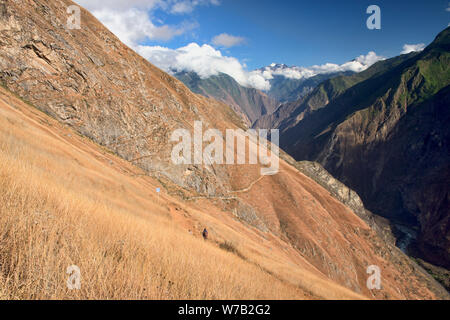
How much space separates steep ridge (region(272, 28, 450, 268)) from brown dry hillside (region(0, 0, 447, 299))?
53.4m

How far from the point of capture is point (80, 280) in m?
2.57

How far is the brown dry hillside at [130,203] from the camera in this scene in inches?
119

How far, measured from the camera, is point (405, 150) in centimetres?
13125

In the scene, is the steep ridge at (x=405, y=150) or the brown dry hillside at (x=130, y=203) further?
the steep ridge at (x=405, y=150)

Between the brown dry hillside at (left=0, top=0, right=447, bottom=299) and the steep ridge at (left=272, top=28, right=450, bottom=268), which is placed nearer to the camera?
the brown dry hillside at (left=0, top=0, right=447, bottom=299)

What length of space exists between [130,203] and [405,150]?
161625 millimetres

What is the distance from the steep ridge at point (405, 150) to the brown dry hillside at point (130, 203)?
53397 mm

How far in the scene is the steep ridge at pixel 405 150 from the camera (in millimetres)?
93625

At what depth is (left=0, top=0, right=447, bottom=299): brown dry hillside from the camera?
3.02 m

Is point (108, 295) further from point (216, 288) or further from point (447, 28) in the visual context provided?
point (447, 28)

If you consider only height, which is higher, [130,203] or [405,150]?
[405,150]

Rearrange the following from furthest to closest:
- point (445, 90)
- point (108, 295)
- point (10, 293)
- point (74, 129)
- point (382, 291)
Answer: point (445, 90) < point (382, 291) < point (74, 129) < point (108, 295) < point (10, 293)

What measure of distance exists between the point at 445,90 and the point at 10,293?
185 m

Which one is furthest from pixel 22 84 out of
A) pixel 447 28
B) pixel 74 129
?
pixel 447 28
